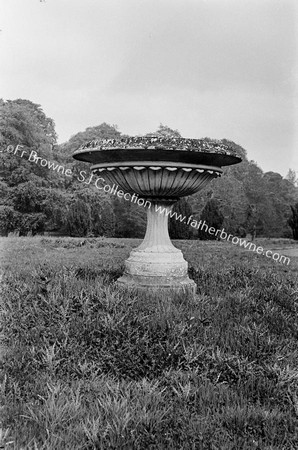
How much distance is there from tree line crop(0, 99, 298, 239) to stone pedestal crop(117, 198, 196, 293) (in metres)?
12.3

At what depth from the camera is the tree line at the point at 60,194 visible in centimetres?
2147

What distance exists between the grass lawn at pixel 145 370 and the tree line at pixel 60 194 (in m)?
13.6

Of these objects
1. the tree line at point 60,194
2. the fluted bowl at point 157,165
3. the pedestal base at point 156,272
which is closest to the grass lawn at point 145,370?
the pedestal base at point 156,272

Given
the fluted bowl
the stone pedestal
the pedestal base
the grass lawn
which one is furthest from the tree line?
the grass lawn

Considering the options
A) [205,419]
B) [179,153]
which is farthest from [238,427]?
[179,153]

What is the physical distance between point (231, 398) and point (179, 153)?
268 centimetres

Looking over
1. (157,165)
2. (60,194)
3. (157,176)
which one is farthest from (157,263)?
(60,194)

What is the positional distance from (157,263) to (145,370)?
7.29 ft

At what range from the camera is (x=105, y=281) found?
564 cm

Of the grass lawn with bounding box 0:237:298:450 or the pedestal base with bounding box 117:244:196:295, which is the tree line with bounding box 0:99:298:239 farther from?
the grass lawn with bounding box 0:237:298:450

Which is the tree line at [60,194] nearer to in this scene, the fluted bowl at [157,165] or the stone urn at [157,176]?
the stone urn at [157,176]

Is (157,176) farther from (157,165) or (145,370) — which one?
(145,370)

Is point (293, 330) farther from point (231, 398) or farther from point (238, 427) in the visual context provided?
point (238, 427)

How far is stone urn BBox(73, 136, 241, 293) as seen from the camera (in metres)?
4.62
